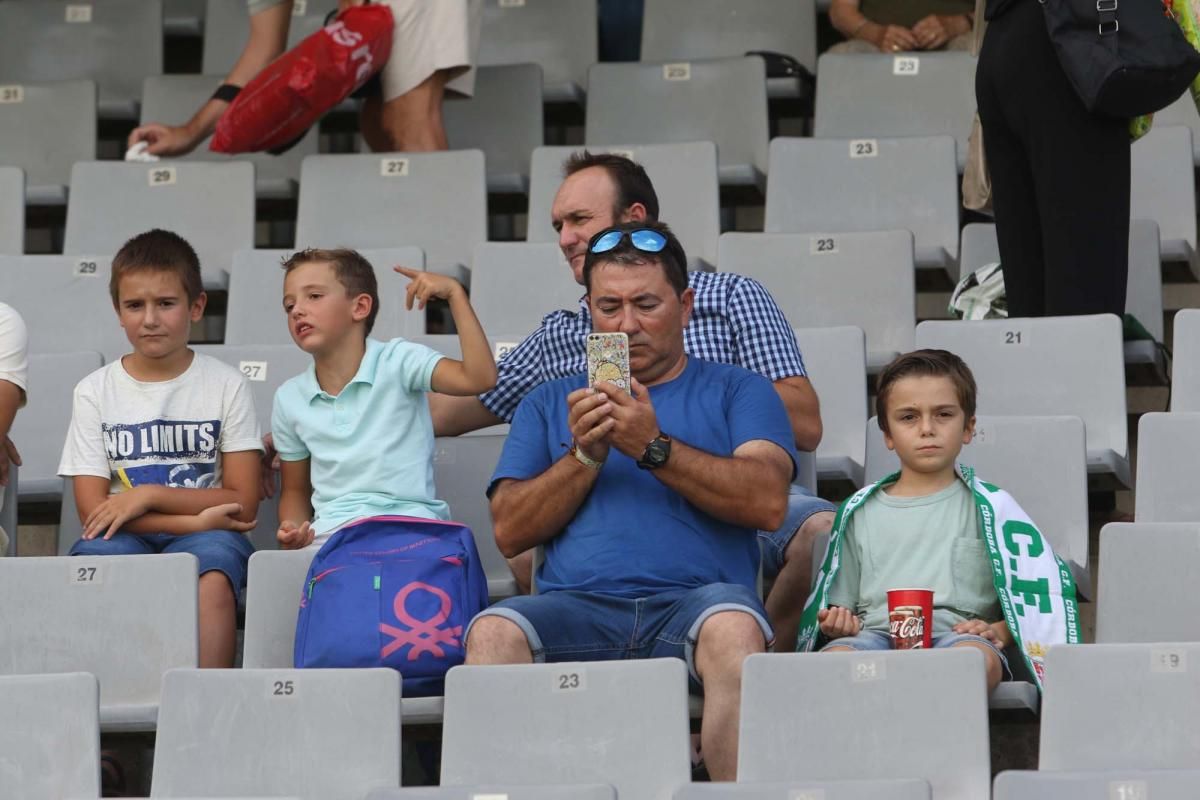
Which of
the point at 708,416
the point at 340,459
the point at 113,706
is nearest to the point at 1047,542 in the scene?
the point at 708,416

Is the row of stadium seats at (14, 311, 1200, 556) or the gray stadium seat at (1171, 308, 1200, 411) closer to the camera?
the row of stadium seats at (14, 311, 1200, 556)

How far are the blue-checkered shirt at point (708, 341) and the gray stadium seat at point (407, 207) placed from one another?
1263mm

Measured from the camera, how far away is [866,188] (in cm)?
514

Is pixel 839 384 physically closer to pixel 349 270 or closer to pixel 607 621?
pixel 349 270

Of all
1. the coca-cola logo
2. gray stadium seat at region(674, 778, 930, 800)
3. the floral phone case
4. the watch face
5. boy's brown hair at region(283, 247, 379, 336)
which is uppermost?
boy's brown hair at region(283, 247, 379, 336)

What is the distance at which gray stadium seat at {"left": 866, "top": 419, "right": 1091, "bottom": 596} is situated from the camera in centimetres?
364

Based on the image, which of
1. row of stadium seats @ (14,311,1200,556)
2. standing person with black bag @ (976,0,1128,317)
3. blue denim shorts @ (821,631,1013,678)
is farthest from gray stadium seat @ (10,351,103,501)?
standing person with black bag @ (976,0,1128,317)

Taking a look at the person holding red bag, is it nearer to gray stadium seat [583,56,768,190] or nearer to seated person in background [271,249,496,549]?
gray stadium seat [583,56,768,190]

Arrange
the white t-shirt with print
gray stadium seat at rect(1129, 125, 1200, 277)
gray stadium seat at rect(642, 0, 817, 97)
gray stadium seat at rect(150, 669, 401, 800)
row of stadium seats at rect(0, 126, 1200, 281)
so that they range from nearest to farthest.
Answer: gray stadium seat at rect(150, 669, 401, 800) → the white t-shirt with print → gray stadium seat at rect(1129, 125, 1200, 277) → row of stadium seats at rect(0, 126, 1200, 281) → gray stadium seat at rect(642, 0, 817, 97)

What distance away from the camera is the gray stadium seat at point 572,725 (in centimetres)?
290

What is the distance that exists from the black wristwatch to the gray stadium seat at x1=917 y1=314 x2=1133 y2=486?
1074mm

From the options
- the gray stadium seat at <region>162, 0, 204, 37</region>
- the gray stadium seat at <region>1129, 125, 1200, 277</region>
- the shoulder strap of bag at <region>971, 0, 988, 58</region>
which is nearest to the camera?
the shoulder strap of bag at <region>971, 0, 988, 58</region>

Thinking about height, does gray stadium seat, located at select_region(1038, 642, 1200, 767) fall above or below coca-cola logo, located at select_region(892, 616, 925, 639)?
below

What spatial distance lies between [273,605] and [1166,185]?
256cm
